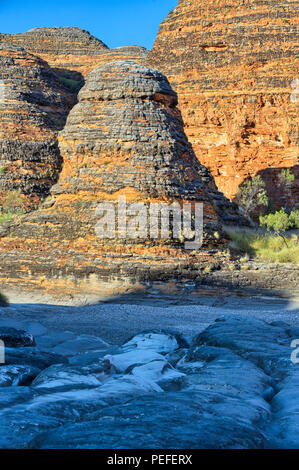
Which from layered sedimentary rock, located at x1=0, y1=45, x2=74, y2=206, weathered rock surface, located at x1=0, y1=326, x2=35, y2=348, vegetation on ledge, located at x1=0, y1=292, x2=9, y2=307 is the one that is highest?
layered sedimentary rock, located at x1=0, y1=45, x2=74, y2=206

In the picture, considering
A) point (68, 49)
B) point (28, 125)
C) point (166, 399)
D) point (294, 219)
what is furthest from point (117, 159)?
point (68, 49)

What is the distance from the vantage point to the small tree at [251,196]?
2475 cm

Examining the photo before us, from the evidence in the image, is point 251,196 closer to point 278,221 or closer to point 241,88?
point 278,221

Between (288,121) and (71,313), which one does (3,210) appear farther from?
(288,121)

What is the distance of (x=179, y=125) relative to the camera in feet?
46.5

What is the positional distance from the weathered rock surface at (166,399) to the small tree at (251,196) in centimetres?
1883

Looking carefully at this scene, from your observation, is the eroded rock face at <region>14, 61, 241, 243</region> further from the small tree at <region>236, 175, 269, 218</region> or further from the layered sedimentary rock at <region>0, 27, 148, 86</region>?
the layered sedimentary rock at <region>0, 27, 148, 86</region>

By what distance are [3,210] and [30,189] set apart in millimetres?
1825

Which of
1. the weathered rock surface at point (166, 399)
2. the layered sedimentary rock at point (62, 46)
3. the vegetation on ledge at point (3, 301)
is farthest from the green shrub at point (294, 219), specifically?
the layered sedimentary rock at point (62, 46)

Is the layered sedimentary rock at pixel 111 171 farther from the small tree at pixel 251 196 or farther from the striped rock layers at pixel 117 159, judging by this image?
the small tree at pixel 251 196

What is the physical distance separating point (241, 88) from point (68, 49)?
2302 centimetres

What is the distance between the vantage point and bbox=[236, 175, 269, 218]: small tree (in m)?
24.8

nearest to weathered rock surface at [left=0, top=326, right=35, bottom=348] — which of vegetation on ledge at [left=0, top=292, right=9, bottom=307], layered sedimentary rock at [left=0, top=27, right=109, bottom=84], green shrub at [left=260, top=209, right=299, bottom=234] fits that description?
vegetation on ledge at [left=0, top=292, right=9, bottom=307]

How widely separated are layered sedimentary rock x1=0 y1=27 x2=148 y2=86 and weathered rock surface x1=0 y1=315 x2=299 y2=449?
3946 cm
